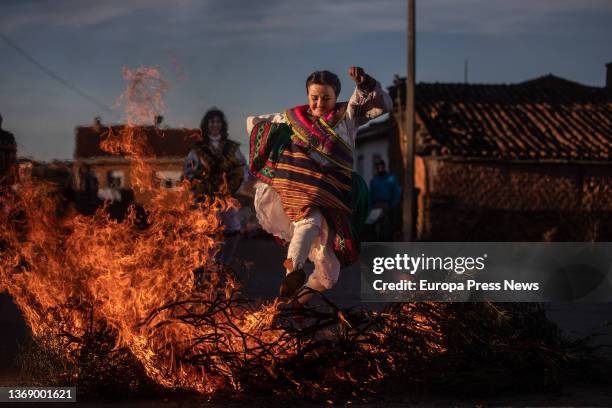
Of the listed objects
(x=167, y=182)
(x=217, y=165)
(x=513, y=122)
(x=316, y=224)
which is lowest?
(x=316, y=224)

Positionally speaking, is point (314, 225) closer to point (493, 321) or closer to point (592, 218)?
point (493, 321)

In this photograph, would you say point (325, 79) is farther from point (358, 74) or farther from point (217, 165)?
point (217, 165)

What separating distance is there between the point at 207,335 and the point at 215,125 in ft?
16.8

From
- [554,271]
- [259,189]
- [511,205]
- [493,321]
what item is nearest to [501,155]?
[511,205]

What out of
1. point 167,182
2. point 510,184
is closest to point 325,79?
point 167,182

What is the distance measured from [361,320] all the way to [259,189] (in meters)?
2.27

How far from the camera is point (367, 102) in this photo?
22.4ft

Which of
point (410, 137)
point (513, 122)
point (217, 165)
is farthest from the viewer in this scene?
point (513, 122)

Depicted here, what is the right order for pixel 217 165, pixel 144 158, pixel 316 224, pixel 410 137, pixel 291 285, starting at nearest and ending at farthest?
A: pixel 291 285 → pixel 144 158 → pixel 316 224 → pixel 217 165 → pixel 410 137

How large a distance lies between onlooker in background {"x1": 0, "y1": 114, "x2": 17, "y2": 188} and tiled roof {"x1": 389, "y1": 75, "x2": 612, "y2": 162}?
47.8ft

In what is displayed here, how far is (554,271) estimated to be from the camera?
45.3 feet

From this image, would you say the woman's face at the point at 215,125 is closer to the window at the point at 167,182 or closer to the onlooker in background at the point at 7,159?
the onlooker in background at the point at 7,159

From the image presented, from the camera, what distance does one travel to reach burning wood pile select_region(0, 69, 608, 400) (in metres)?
5.12

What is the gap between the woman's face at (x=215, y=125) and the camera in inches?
388
